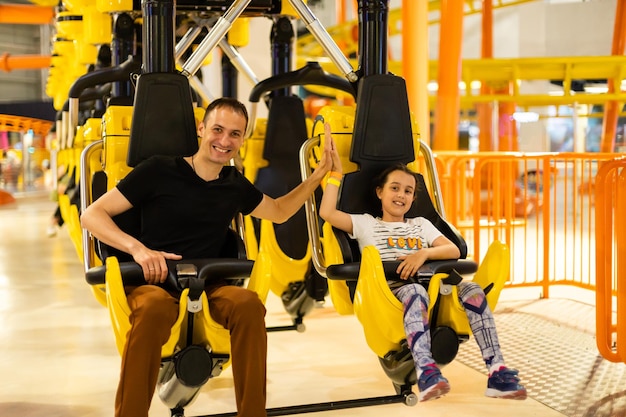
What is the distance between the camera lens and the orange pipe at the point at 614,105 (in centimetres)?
1244

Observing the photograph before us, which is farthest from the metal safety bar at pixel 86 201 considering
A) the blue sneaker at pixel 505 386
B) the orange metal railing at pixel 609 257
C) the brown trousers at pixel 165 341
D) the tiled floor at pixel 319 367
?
the orange metal railing at pixel 609 257

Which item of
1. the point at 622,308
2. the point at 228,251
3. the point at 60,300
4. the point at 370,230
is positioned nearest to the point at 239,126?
the point at 228,251

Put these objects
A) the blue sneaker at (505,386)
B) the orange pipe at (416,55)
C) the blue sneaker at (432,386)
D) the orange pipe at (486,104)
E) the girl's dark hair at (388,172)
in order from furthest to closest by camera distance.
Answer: the orange pipe at (486,104), the orange pipe at (416,55), the girl's dark hair at (388,172), the blue sneaker at (505,386), the blue sneaker at (432,386)

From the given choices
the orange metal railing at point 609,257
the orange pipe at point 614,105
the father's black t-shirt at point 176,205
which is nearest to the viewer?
the father's black t-shirt at point 176,205

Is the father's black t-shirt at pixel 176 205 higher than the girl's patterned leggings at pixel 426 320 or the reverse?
higher

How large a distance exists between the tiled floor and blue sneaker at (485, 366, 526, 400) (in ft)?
1.95

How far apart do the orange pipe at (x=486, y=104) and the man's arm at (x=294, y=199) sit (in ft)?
36.0

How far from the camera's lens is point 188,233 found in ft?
9.84

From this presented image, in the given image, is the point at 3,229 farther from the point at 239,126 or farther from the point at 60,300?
the point at 239,126

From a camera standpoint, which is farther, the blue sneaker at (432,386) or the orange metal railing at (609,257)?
the orange metal railing at (609,257)

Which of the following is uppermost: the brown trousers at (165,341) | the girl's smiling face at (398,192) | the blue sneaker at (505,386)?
the girl's smiling face at (398,192)

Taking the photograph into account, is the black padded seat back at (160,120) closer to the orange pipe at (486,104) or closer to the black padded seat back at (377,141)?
the black padded seat back at (377,141)

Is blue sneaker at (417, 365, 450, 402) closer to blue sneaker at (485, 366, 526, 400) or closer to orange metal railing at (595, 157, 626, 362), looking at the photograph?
blue sneaker at (485, 366, 526, 400)

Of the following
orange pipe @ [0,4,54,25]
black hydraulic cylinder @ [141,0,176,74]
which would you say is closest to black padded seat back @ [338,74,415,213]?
black hydraulic cylinder @ [141,0,176,74]
